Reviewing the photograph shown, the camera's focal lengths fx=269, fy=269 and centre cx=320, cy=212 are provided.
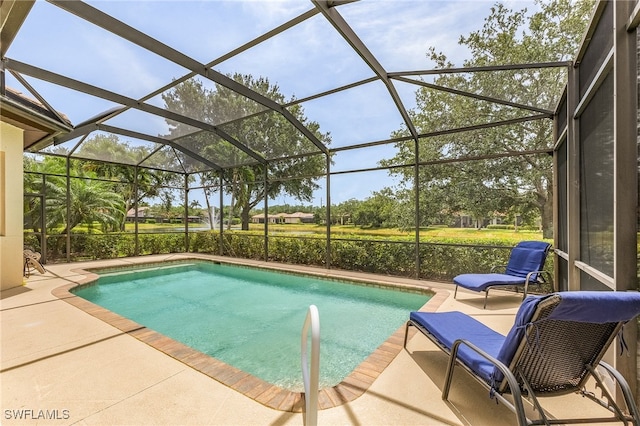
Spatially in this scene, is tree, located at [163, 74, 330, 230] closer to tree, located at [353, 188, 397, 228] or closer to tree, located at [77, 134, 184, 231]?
tree, located at [77, 134, 184, 231]

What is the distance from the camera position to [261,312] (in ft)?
17.9

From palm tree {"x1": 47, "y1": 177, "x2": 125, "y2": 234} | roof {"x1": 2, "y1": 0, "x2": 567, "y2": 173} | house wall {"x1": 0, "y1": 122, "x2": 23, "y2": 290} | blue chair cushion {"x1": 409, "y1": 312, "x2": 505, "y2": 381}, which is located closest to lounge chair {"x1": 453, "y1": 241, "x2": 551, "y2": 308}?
blue chair cushion {"x1": 409, "y1": 312, "x2": 505, "y2": 381}

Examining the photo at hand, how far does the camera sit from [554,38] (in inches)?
226

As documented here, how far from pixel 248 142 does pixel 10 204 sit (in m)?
5.73

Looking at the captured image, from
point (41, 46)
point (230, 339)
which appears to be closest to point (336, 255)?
point (230, 339)

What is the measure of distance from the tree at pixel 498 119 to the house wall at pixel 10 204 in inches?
353

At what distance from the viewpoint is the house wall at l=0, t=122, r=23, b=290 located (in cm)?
577

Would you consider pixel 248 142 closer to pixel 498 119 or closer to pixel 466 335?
pixel 498 119

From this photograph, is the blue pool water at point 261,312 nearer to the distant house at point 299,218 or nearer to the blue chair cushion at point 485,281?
the blue chair cushion at point 485,281

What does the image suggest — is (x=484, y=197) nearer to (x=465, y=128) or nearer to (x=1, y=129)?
(x=465, y=128)

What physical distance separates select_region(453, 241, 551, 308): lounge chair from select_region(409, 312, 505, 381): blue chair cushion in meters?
2.05

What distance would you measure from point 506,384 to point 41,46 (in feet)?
26.3

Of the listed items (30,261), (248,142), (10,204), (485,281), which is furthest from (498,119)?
(30,261)

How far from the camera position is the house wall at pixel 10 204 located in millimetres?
5766
